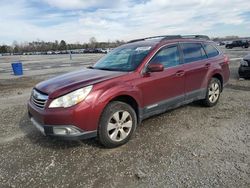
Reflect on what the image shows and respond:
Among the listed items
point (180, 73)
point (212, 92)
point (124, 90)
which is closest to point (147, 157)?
point (124, 90)

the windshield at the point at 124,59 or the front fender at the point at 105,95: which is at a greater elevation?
the windshield at the point at 124,59

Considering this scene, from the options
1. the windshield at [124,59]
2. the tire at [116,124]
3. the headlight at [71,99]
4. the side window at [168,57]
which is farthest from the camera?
the side window at [168,57]

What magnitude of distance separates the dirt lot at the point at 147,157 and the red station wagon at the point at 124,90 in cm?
39

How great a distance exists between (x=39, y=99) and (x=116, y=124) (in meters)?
1.31

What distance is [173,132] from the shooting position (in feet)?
16.4

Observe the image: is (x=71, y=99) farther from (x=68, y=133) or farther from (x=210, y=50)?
(x=210, y=50)

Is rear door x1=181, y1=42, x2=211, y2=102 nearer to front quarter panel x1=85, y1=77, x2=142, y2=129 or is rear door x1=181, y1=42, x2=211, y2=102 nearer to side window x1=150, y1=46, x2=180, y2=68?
side window x1=150, y1=46, x2=180, y2=68

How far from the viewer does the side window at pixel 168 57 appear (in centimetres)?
507

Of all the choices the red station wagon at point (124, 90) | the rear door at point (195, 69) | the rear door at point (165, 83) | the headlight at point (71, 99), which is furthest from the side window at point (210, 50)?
the headlight at point (71, 99)

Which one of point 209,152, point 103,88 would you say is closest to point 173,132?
point 209,152

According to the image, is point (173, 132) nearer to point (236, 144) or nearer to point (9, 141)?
point (236, 144)

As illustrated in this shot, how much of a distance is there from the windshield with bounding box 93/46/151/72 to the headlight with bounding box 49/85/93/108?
3.58ft

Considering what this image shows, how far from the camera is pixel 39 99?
4.34 metres

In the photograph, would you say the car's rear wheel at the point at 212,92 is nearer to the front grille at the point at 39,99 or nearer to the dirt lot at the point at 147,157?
the dirt lot at the point at 147,157
